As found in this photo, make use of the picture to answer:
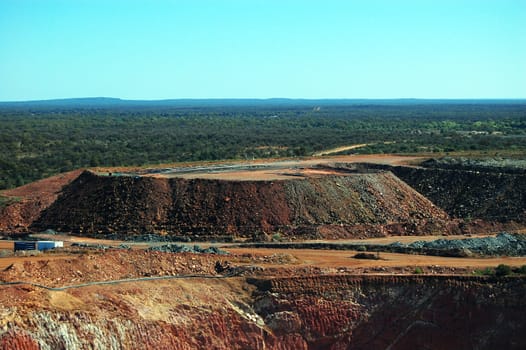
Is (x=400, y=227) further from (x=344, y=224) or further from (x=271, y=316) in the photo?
(x=271, y=316)

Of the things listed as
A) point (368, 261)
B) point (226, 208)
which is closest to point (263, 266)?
point (368, 261)

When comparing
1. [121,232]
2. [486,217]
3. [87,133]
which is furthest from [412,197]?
[87,133]

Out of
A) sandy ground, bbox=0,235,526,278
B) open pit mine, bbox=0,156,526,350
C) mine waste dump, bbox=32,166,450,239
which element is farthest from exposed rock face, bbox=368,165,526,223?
sandy ground, bbox=0,235,526,278

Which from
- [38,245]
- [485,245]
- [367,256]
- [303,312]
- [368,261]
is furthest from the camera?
[38,245]

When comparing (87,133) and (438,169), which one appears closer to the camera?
(438,169)

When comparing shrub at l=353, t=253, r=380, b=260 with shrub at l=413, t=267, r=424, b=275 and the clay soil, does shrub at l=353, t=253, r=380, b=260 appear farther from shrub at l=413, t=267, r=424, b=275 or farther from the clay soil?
shrub at l=413, t=267, r=424, b=275

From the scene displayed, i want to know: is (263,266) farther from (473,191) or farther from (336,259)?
(473,191)

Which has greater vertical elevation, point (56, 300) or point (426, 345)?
point (56, 300)
